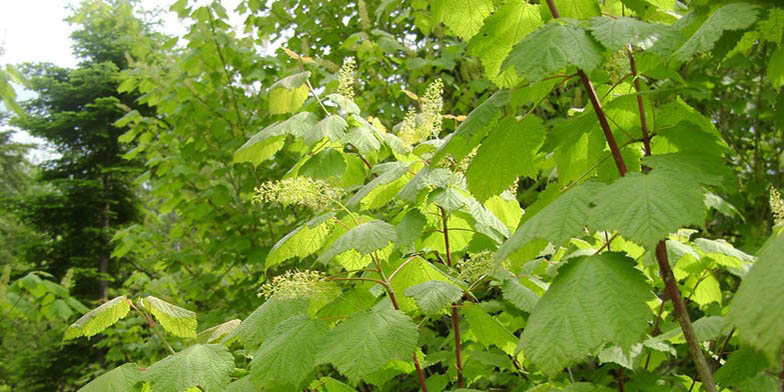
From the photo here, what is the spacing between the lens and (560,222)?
86 centimetres

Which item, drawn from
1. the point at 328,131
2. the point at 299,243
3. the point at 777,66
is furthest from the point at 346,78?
the point at 777,66

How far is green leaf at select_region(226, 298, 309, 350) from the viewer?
1446 mm

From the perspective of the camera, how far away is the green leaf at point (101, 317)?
152 centimetres

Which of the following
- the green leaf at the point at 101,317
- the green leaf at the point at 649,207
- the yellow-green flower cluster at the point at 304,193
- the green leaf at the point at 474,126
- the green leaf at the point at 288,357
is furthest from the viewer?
the yellow-green flower cluster at the point at 304,193

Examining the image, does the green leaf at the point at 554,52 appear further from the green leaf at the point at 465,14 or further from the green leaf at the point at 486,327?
the green leaf at the point at 486,327

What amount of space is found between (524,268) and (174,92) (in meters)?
3.73

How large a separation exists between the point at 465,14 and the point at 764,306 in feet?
3.05

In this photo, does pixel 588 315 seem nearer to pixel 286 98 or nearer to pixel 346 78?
pixel 346 78

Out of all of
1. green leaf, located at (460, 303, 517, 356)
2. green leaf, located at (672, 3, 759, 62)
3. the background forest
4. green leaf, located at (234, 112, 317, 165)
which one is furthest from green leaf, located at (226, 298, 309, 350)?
green leaf, located at (672, 3, 759, 62)

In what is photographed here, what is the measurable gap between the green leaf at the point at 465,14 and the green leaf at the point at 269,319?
82 cm

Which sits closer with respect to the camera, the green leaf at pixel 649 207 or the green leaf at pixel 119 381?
the green leaf at pixel 649 207

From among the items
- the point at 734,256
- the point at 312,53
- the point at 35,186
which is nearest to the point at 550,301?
the point at 734,256

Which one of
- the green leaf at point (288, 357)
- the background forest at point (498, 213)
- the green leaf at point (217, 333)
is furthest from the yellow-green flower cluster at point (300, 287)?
the green leaf at point (217, 333)

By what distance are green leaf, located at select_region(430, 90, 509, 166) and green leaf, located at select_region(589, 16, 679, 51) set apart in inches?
A: 9.8
